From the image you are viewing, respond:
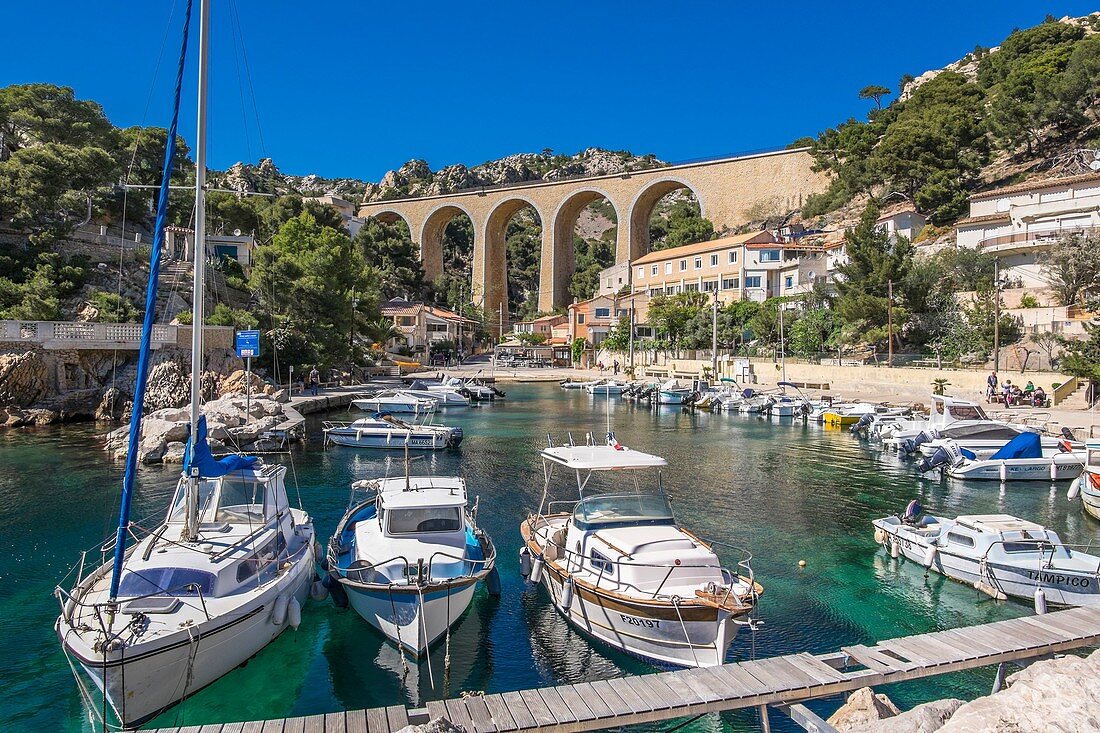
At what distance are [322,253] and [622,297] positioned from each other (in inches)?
1377

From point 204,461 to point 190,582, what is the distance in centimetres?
218

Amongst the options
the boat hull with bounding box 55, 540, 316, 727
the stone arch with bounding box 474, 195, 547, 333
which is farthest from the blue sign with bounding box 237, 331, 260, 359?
the stone arch with bounding box 474, 195, 547, 333

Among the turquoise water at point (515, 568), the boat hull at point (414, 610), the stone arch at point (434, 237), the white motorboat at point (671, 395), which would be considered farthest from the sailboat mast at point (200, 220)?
the stone arch at point (434, 237)

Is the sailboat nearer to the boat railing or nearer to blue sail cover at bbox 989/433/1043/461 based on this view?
the boat railing

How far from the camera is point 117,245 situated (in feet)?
129

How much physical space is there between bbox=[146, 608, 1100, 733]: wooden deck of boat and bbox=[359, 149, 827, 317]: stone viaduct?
7131 centimetres

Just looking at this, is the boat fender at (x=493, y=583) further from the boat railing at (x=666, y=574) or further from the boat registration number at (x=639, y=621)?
the boat registration number at (x=639, y=621)

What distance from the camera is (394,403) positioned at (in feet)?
106

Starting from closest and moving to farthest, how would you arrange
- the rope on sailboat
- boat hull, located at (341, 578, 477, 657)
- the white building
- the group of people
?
the rope on sailboat < boat hull, located at (341, 578, 477, 657) < the group of people < the white building

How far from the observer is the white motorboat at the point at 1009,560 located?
408 inches

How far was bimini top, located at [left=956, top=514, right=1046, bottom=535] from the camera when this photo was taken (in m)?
11.4

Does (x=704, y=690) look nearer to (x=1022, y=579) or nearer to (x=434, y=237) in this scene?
(x=1022, y=579)

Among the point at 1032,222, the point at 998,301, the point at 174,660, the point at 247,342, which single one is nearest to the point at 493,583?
the point at 174,660

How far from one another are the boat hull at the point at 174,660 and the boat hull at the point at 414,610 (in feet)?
4.28
